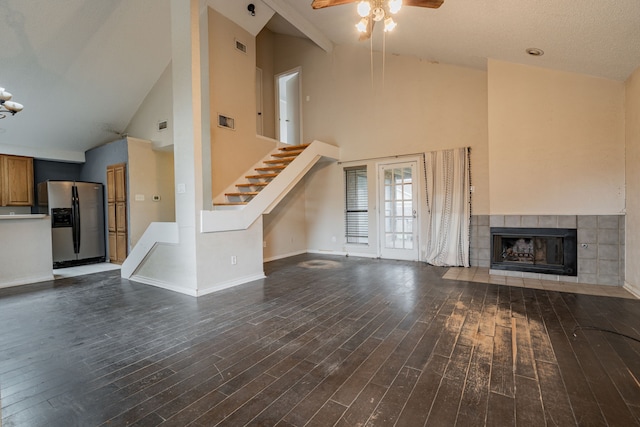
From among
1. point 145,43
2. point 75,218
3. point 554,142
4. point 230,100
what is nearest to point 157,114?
point 145,43

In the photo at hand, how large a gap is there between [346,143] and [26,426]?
6470mm

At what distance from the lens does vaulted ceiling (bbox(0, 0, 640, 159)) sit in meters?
3.10

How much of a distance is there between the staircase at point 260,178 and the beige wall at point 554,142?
376cm

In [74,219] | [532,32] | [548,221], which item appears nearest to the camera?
[532,32]

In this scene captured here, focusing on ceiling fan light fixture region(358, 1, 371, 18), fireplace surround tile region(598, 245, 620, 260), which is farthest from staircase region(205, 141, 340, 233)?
fireplace surround tile region(598, 245, 620, 260)

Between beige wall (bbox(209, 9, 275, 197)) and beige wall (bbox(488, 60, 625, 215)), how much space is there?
456 centimetres

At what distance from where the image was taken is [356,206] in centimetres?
694

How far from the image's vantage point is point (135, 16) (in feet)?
17.3

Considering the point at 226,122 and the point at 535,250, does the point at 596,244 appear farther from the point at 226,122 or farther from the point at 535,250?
the point at 226,122

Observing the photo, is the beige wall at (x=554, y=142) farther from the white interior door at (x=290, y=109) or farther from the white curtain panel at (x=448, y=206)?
the white interior door at (x=290, y=109)

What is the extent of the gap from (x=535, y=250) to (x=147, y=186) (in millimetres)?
7524

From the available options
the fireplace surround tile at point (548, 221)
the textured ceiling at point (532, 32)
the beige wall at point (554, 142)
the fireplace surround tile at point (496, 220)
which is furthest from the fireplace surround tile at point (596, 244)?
the textured ceiling at point (532, 32)

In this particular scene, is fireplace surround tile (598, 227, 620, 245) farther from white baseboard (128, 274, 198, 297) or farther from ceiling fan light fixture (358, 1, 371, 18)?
white baseboard (128, 274, 198, 297)

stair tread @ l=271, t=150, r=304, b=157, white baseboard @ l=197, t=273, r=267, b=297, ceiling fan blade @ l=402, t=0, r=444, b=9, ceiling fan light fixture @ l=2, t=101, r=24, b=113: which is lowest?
white baseboard @ l=197, t=273, r=267, b=297
